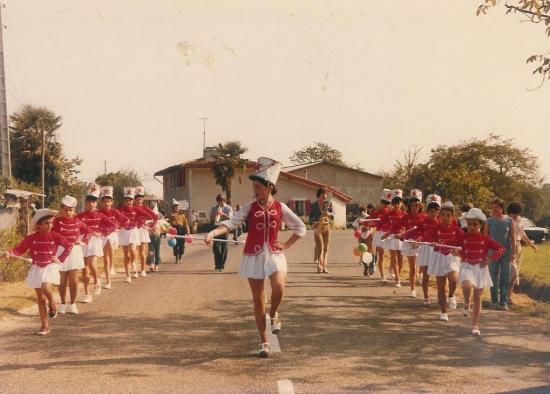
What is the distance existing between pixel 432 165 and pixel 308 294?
6170 cm

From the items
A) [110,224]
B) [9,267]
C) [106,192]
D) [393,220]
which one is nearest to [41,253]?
[110,224]

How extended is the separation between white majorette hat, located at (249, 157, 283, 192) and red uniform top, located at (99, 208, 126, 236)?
642 cm

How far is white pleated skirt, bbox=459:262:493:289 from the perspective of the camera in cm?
931

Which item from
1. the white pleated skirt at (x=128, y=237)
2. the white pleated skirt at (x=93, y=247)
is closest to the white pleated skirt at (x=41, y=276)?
the white pleated skirt at (x=93, y=247)

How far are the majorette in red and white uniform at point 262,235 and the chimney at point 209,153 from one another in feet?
170

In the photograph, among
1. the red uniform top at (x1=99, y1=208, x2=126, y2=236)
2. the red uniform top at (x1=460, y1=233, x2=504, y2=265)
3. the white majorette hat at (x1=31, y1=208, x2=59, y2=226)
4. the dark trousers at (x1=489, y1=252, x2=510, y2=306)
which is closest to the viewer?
the white majorette hat at (x1=31, y1=208, x2=59, y2=226)

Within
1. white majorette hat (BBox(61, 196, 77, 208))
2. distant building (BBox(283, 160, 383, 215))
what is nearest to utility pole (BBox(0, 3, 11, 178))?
white majorette hat (BBox(61, 196, 77, 208))

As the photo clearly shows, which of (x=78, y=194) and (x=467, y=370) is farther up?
(x=78, y=194)

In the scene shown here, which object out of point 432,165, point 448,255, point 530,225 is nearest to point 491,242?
point 448,255

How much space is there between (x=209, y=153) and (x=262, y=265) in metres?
56.2

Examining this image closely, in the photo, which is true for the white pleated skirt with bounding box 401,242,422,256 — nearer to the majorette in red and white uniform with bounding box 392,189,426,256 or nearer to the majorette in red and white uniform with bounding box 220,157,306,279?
the majorette in red and white uniform with bounding box 392,189,426,256

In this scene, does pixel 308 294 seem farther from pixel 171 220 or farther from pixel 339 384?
pixel 171 220

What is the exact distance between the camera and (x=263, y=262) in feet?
25.2

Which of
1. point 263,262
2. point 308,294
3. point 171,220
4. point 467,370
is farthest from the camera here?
point 171,220
